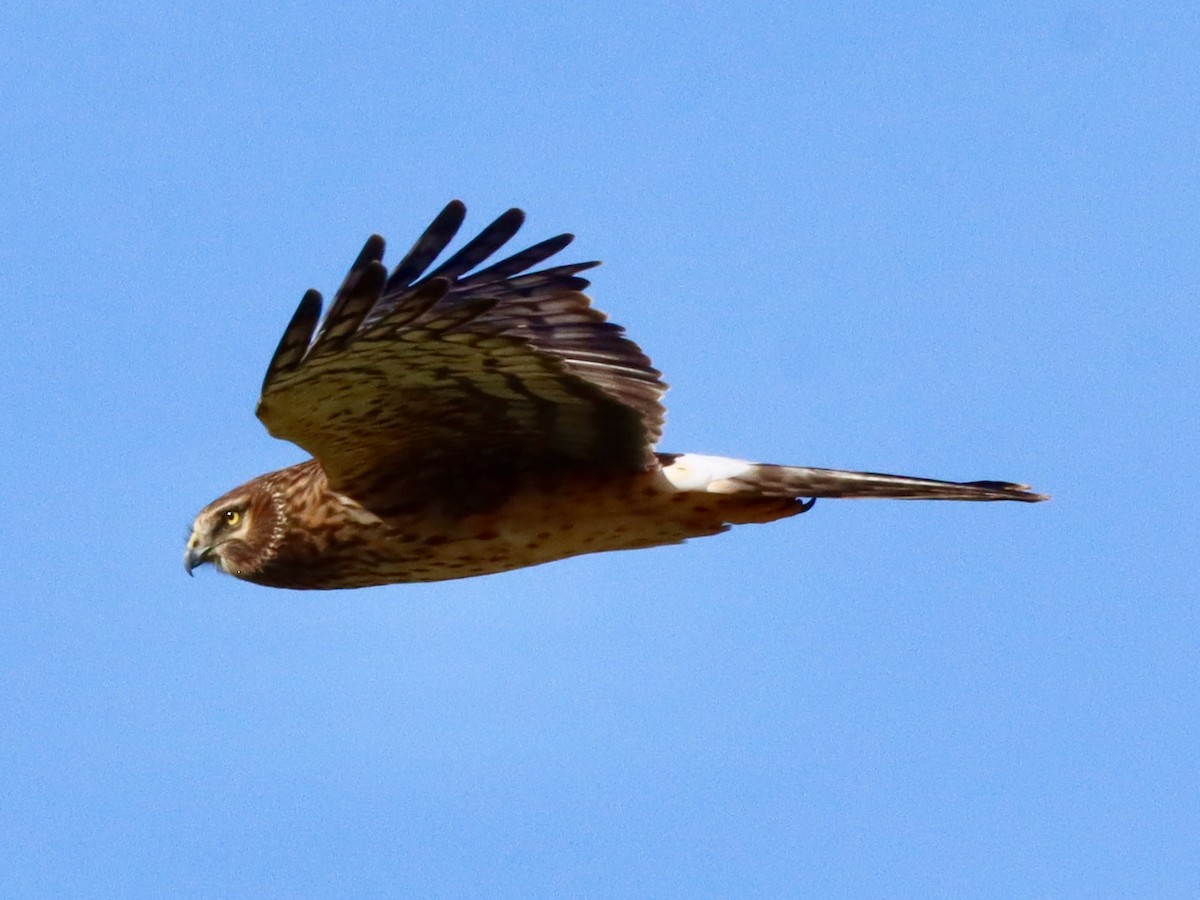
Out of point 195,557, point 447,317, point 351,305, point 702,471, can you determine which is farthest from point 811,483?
point 195,557

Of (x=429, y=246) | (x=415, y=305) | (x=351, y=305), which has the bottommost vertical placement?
(x=351, y=305)

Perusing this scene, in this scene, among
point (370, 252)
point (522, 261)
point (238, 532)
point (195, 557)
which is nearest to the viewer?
point (370, 252)

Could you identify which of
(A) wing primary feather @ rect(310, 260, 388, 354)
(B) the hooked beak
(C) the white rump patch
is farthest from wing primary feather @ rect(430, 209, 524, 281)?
(B) the hooked beak

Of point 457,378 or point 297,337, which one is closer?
point 297,337

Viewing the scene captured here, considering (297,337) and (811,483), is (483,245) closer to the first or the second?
(297,337)

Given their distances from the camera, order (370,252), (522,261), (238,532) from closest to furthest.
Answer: (370,252) → (522,261) → (238,532)

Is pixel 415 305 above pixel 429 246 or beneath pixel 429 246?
beneath

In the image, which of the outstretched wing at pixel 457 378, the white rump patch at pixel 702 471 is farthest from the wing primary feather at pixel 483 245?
the white rump patch at pixel 702 471

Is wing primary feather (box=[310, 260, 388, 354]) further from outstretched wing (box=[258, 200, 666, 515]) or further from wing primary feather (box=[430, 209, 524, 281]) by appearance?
wing primary feather (box=[430, 209, 524, 281])
